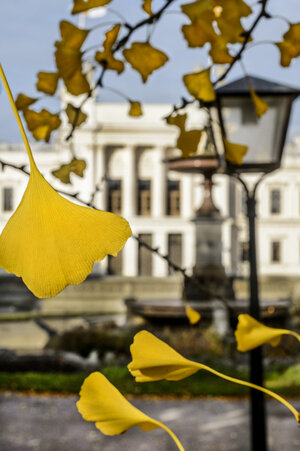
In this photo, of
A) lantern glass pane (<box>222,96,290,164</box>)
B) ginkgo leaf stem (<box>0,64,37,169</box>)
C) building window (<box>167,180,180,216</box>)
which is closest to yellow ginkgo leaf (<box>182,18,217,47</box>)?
ginkgo leaf stem (<box>0,64,37,169</box>)

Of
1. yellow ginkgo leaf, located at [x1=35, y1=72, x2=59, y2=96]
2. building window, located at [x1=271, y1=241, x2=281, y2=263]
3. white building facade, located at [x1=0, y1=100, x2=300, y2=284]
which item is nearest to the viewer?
yellow ginkgo leaf, located at [x1=35, y1=72, x2=59, y2=96]

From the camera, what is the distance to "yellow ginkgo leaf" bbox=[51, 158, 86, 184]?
1.11 meters

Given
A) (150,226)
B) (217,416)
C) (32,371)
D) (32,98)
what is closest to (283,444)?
(217,416)

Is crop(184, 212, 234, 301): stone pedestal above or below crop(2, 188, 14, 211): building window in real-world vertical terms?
above

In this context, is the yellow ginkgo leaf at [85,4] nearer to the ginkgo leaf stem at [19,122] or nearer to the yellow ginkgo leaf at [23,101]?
the yellow ginkgo leaf at [23,101]

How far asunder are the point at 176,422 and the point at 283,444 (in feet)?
3.41

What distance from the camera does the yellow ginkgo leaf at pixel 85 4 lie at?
80 centimetres

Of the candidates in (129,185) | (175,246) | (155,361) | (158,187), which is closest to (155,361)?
(155,361)

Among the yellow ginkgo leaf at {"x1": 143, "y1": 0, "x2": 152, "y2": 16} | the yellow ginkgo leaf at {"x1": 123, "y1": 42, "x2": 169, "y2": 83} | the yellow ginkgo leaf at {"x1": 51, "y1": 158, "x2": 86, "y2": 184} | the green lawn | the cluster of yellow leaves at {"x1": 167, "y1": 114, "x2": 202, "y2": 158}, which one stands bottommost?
the green lawn

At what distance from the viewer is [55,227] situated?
0.35 metres

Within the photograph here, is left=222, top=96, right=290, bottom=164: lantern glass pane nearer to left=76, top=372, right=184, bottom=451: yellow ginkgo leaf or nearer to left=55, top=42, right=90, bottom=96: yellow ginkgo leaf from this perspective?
left=55, top=42, right=90, bottom=96: yellow ginkgo leaf

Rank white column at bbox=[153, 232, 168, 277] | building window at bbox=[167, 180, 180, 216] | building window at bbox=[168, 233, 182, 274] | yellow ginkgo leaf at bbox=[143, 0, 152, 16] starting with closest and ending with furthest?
1. yellow ginkgo leaf at bbox=[143, 0, 152, 16]
2. white column at bbox=[153, 232, 168, 277]
3. building window at bbox=[168, 233, 182, 274]
4. building window at bbox=[167, 180, 180, 216]

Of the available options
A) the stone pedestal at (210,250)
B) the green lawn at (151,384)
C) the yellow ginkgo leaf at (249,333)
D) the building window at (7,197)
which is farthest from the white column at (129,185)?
the yellow ginkgo leaf at (249,333)

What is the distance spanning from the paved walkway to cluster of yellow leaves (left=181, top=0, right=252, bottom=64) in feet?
13.8
